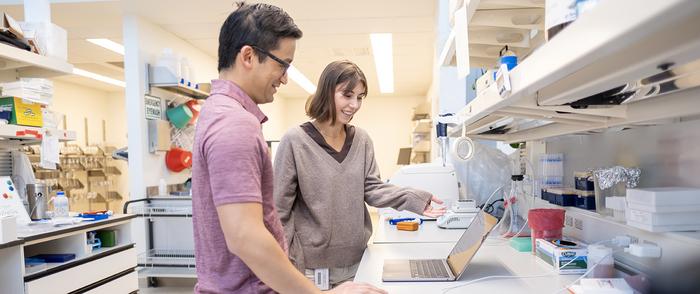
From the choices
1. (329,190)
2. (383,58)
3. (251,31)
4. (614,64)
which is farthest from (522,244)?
(383,58)

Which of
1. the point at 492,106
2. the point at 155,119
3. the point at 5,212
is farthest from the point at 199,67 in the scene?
the point at 492,106

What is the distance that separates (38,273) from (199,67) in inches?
134

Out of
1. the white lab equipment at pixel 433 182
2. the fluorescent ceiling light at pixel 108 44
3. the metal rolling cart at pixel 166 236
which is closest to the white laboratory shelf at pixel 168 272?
the metal rolling cart at pixel 166 236

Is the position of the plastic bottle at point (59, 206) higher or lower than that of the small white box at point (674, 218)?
lower

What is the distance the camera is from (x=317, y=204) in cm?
153

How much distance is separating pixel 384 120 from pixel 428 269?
841 centimetres

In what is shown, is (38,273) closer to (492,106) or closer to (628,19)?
(492,106)

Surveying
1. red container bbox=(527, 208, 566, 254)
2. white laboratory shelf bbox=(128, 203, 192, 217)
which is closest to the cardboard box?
red container bbox=(527, 208, 566, 254)

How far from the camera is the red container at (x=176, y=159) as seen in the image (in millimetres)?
4067

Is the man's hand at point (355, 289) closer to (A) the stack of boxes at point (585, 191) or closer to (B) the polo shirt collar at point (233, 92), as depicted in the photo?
(B) the polo shirt collar at point (233, 92)

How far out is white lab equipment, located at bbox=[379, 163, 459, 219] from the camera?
7.54 ft

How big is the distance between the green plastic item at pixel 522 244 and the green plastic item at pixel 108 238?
7.48ft

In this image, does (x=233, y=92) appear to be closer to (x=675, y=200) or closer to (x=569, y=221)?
(x=675, y=200)

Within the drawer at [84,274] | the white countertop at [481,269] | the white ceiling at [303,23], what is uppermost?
the white ceiling at [303,23]
